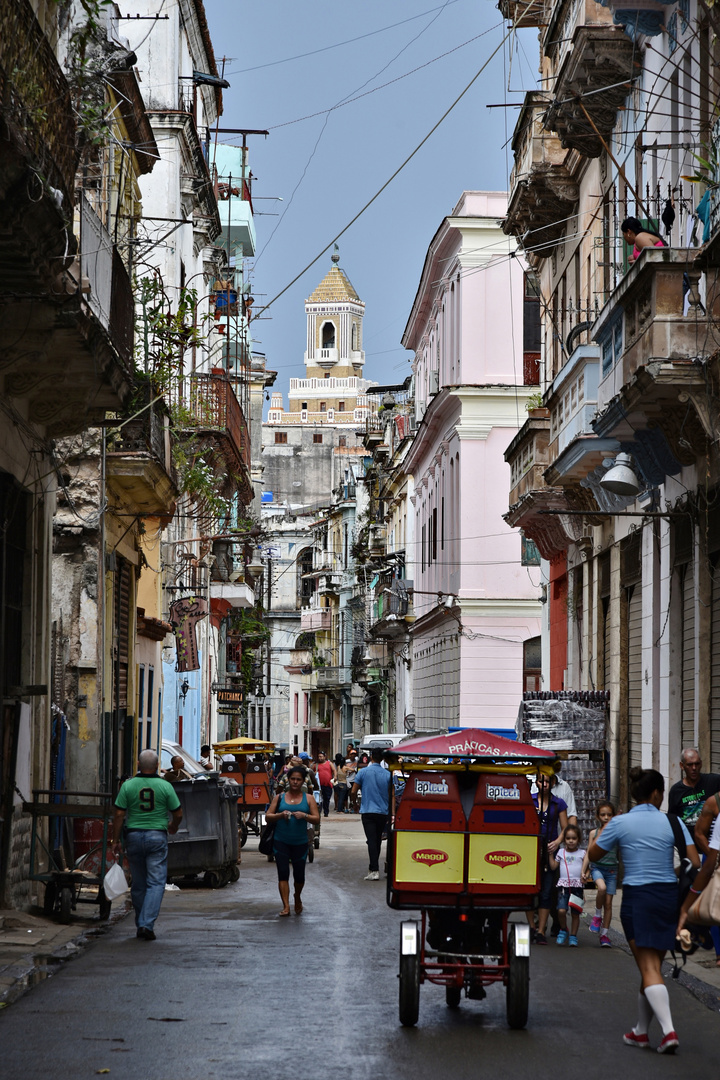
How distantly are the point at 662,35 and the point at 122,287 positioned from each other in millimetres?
6911

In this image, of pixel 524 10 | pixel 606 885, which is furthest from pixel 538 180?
pixel 606 885

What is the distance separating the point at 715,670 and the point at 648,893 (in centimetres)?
701

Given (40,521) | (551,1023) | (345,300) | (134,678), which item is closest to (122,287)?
(40,521)

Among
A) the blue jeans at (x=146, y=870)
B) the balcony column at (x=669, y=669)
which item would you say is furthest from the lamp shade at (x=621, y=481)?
the blue jeans at (x=146, y=870)

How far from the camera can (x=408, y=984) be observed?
29.3 feet

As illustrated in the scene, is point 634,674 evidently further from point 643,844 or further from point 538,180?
point 643,844

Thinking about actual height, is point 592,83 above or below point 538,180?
below

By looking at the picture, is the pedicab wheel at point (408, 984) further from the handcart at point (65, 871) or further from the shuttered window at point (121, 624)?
the shuttered window at point (121, 624)

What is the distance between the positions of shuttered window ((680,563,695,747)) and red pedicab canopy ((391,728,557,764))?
6953 mm

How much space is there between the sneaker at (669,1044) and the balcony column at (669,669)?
852 cm

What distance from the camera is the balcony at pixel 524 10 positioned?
982 inches

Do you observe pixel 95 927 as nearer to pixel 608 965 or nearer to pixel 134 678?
pixel 608 965

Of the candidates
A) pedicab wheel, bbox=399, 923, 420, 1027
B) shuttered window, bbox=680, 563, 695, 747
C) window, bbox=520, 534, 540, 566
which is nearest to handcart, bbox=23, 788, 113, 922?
pedicab wheel, bbox=399, 923, 420, 1027

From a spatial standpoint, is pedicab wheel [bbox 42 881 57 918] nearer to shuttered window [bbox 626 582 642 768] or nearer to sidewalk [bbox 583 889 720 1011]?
sidewalk [bbox 583 889 720 1011]
